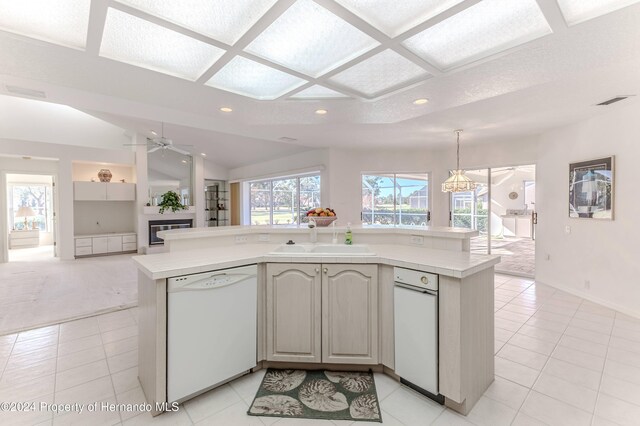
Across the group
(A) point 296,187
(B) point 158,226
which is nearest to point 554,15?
(A) point 296,187

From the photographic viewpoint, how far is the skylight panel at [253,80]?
2.15 m

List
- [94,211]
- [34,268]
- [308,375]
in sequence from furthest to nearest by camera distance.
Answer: [94,211], [34,268], [308,375]

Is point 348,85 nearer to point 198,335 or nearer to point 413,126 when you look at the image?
point 413,126

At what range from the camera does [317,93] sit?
8.70 ft

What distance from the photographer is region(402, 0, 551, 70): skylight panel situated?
154 cm

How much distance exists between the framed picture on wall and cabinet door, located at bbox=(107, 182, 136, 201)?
9.32 m

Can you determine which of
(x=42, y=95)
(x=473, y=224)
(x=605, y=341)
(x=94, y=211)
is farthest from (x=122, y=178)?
(x=605, y=341)

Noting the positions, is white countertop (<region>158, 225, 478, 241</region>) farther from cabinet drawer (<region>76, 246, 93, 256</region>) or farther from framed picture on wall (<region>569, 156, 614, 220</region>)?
cabinet drawer (<region>76, 246, 93, 256</region>)

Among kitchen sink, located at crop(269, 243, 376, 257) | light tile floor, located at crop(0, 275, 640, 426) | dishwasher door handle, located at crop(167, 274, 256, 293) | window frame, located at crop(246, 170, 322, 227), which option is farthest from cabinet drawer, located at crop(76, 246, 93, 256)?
dishwasher door handle, located at crop(167, 274, 256, 293)

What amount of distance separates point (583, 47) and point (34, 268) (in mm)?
8630

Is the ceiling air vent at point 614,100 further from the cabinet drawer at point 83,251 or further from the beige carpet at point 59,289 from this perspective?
the cabinet drawer at point 83,251

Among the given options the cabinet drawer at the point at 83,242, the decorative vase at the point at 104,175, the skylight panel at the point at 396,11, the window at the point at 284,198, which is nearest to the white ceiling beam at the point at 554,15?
the skylight panel at the point at 396,11

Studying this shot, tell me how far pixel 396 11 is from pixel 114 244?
8.30m

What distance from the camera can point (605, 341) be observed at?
2605mm
